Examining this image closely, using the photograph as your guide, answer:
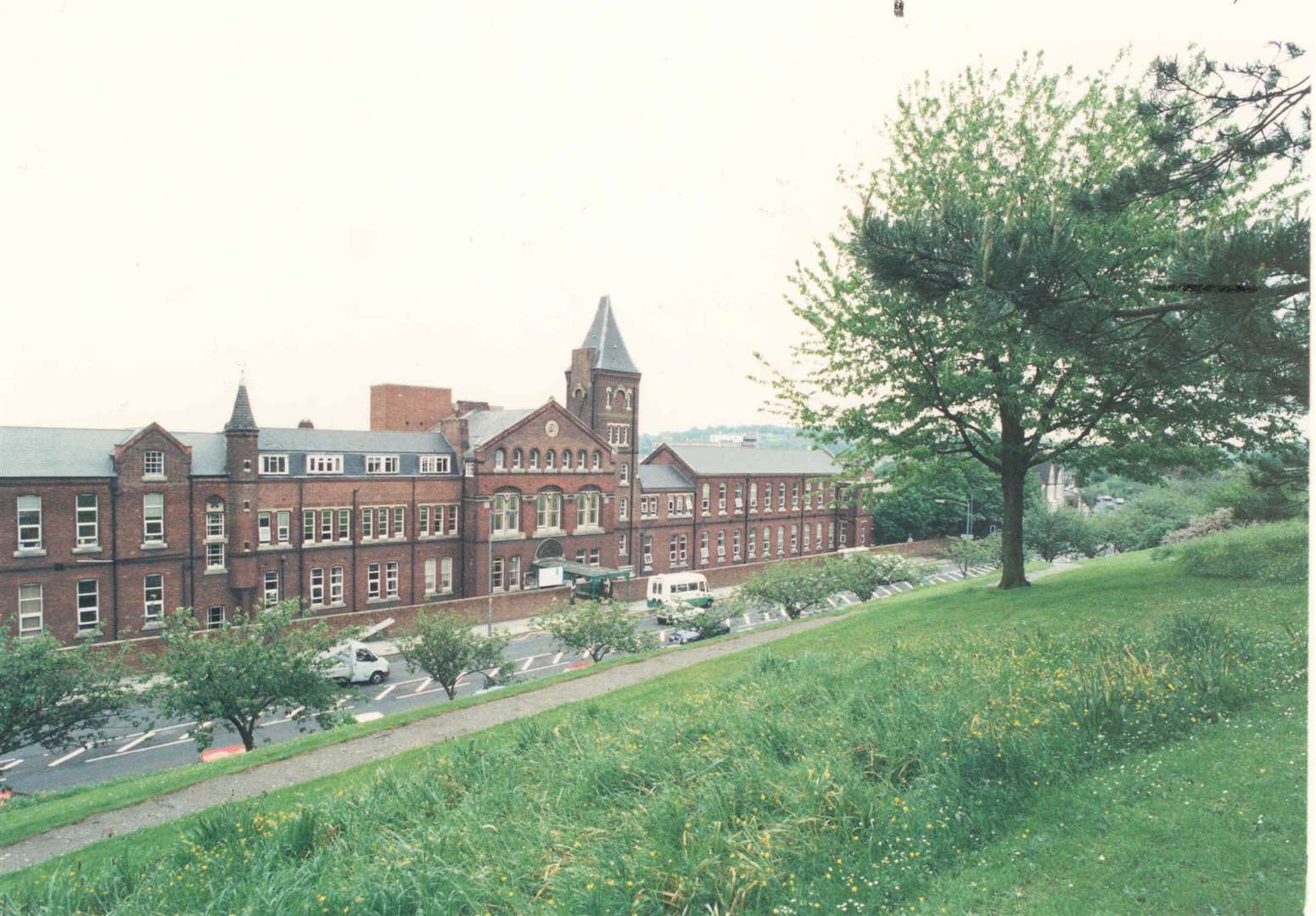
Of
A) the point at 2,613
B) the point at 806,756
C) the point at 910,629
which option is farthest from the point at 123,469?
the point at 806,756

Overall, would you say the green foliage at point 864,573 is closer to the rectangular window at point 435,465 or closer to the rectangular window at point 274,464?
the rectangular window at point 435,465

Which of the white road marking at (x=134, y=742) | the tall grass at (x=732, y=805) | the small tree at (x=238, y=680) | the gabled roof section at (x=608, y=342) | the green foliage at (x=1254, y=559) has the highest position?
the gabled roof section at (x=608, y=342)

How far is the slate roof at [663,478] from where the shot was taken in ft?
178

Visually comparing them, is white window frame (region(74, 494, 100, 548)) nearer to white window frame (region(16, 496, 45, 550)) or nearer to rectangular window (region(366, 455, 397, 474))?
white window frame (region(16, 496, 45, 550))

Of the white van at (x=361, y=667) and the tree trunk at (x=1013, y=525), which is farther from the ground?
the tree trunk at (x=1013, y=525)

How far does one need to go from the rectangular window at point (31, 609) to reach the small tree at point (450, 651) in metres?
19.2

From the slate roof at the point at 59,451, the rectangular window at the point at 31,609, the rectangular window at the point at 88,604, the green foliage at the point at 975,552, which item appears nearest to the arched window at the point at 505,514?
the slate roof at the point at 59,451

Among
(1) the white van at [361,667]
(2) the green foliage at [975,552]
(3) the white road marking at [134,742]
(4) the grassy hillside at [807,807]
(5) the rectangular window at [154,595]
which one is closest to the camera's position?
(4) the grassy hillside at [807,807]

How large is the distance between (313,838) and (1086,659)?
8.81m

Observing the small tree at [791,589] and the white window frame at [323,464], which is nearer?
the small tree at [791,589]

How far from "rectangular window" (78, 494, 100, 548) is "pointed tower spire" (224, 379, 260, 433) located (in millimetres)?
6286

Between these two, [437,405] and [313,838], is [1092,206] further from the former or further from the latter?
[437,405]

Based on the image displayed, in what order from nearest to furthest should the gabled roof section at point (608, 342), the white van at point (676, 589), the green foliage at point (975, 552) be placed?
the white van at point (676, 589), the green foliage at point (975, 552), the gabled roof section at point (608, 342)

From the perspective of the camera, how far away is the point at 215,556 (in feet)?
119
